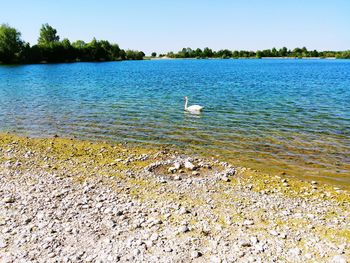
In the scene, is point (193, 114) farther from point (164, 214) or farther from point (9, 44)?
point (9, 44)

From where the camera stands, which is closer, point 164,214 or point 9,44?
point 164,214

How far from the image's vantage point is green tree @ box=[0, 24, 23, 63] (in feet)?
447

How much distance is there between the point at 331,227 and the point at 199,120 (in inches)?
694

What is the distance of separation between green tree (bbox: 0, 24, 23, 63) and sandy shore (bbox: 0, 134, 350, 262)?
142571mm

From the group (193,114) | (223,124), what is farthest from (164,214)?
(193,114)

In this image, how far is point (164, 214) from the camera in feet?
34.9

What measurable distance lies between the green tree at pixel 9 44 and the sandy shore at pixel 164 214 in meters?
143

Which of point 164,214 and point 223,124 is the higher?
point 164,214

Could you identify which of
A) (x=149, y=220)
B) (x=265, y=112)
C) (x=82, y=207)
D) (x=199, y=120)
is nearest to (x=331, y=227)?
(x=149, y=220)

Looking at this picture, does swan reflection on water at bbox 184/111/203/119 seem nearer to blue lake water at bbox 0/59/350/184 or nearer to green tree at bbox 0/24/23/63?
blue lake water at bbox 0/59/350/184

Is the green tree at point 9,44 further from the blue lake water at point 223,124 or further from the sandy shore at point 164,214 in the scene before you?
the sandy shore at point 164,214

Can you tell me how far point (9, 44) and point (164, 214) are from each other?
154 meters

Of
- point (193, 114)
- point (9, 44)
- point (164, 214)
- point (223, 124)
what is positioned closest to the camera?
point (164, 214)

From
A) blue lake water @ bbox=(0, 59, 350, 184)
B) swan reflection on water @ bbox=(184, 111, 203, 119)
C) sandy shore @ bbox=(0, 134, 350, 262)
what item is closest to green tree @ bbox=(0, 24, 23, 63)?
blue lake water @ bbox=(0, 59, 350, 184)
